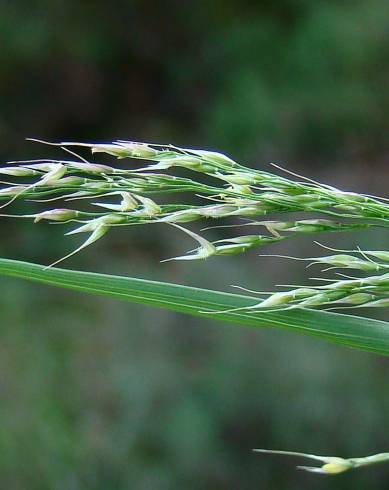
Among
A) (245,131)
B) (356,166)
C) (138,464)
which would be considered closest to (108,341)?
(138,464)

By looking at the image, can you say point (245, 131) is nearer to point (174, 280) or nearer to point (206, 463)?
point (174, 280)

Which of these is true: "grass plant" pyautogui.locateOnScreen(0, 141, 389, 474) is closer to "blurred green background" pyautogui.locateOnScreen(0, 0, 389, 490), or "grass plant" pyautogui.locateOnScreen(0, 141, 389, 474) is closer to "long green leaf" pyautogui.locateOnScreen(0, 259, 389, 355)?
"long green leaf" pyautogui.locateOnScreen(0, 259, 389, 355)

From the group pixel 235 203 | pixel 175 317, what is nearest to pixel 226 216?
pixel 235 203

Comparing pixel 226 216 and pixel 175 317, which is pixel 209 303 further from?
pixel 175 317

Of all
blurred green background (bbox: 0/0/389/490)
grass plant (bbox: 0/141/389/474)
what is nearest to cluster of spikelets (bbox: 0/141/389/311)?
grass plant (bbox: 0/141/389/474)

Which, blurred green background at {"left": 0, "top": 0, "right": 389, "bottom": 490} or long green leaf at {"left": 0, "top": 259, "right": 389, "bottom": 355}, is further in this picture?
blurred green background at {"left": 0, "top": 0, "right": 389, "bottom": 490}

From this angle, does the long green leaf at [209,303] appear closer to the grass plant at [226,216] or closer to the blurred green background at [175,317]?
the grass plant at [226,216]

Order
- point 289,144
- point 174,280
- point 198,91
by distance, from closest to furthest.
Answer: point 174,280, point 289,144, point 198,91

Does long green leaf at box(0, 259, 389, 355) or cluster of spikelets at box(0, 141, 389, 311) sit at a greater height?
cluster of spikelets at box(0, 141, 389, 311)
